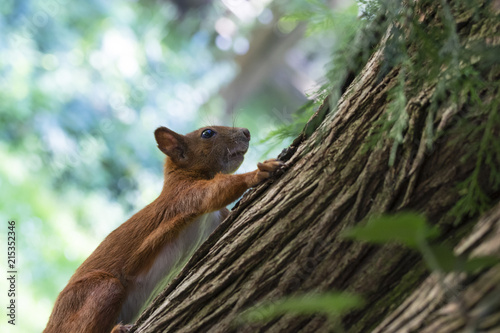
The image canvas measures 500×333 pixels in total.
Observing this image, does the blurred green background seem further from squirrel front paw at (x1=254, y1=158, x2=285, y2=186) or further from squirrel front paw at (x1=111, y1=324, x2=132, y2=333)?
squirrel front paw at (x1=254, y1=158, x2=285, y2=186)

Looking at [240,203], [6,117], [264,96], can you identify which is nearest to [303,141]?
[240,203]

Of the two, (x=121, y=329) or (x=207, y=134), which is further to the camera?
(x=207, y=134)

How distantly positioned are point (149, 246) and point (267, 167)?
87 centimetres

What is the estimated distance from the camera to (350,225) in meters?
1.14

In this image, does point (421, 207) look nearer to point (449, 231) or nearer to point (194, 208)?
point (449, 231)

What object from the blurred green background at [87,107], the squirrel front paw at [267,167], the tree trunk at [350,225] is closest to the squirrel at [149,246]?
the squirrel front paw at [267,167]

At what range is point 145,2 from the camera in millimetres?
6980

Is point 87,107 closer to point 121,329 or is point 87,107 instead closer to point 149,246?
point 149,246

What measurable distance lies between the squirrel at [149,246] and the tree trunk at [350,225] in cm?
44

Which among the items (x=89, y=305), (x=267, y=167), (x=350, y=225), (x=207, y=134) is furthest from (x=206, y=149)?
(x=350, y=225)

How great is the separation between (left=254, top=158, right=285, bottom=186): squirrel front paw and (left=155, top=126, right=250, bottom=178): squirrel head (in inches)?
38.4

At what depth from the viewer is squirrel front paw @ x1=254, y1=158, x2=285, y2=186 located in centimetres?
146

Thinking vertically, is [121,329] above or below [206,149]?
below

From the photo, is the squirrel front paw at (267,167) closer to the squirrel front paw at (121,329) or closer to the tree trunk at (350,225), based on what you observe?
the tree trunk at (350,225)
